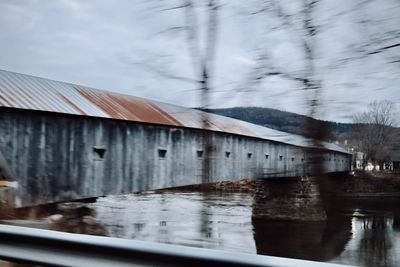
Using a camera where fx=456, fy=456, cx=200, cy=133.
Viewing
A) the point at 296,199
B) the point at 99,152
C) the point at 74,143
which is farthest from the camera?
the point at 99,152

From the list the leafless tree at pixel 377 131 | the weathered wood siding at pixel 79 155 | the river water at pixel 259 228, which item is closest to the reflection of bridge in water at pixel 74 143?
the weathered wood siding at pixel 79 155

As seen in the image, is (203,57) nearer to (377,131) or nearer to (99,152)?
(377,131)

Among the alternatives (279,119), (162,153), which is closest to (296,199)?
(279,119)

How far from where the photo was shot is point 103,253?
A: 6.91 ft

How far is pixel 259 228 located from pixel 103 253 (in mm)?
1149

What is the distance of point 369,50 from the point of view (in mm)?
1877

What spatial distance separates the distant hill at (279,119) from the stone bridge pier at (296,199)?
0.77 feet

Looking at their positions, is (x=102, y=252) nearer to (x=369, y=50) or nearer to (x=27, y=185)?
(x=369, y=50)

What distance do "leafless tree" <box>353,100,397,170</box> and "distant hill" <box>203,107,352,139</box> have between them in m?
0.08

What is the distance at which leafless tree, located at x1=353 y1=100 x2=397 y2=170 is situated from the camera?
1.78m

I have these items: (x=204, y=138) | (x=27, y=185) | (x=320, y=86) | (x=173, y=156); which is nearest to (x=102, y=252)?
(x=204, y=138)

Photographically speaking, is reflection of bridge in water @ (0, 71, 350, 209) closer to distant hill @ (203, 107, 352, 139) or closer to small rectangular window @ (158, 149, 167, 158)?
small rectangular window @ (158, 149, 167, 158)

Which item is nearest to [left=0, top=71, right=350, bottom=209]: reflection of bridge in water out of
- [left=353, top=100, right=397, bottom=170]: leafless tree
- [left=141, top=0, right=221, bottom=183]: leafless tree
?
[left=141, top=0, right=221, bottom=183]: leafless tree

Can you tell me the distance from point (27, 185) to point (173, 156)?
4.09 metres
